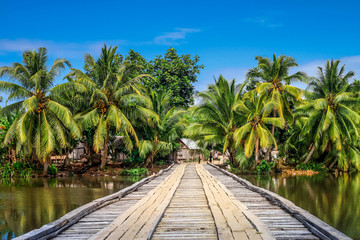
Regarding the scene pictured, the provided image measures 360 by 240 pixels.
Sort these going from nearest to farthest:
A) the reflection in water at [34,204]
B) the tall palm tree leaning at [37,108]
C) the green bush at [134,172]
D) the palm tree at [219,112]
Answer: the reflection in water at [34,204], the tall palm tree leaning at [37,108], the green bush at [134,172], the palm tree at [219,112]

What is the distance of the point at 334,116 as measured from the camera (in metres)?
18.9

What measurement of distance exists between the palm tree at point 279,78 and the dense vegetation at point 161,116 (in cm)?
5

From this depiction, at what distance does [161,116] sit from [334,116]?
9.53 m

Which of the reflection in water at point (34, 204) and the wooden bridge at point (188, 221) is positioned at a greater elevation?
the wooden bridge at point (188, 221)

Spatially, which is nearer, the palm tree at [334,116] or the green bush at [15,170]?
the green bush at [15,170]

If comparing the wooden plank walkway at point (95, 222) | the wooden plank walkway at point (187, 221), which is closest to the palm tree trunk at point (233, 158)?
the wooden plank walkway at point (187, 221)

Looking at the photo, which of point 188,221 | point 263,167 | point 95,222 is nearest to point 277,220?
point 188,221

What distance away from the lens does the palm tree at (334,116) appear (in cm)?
1861

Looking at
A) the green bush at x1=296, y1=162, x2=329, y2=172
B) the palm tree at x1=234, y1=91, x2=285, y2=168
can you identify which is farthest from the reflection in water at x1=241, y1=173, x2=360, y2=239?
the green bush at x1=296, y1=162, x2=329, y2=172

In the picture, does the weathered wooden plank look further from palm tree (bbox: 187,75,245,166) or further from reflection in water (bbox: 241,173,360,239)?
palm tree (bbox: 187,75,245,166)

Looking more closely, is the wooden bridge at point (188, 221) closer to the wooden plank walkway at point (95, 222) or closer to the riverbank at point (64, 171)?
the wooden plank walkway at point (95, 222)

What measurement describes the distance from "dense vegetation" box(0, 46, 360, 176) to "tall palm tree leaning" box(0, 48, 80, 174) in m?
0.04

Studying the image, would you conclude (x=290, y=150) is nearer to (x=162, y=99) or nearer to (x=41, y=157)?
(x=162, y=99)

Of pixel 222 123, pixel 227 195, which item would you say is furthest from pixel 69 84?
pixel 227 195
